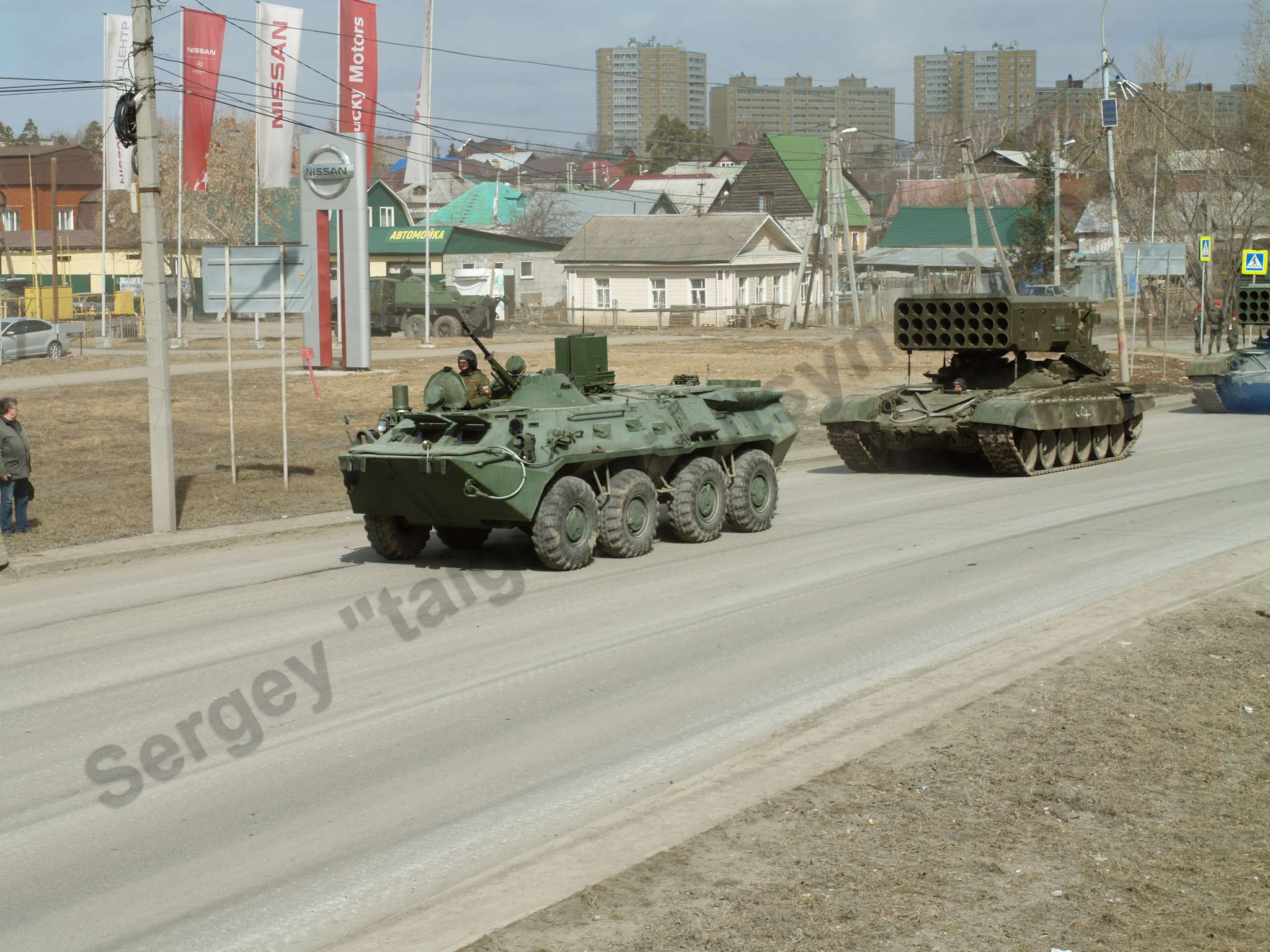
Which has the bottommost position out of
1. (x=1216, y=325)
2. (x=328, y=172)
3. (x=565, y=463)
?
(x=565, y=463)

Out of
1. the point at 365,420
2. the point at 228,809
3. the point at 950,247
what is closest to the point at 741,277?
the point at 950,247

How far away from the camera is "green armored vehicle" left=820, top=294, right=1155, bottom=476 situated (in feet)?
66.2

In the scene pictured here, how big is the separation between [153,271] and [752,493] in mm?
6690

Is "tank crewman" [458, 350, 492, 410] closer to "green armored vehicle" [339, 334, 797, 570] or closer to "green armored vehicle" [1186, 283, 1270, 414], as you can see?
"green armored vehicle" [339, 334, 797, 570]

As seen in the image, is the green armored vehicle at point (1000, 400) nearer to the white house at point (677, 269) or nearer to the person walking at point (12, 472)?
Answer: the person walking at point (12, 472)

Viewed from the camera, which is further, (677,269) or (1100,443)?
(677,269)

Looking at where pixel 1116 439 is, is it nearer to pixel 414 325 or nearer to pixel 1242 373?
pixel 1242 373

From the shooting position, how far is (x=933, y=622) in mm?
11305

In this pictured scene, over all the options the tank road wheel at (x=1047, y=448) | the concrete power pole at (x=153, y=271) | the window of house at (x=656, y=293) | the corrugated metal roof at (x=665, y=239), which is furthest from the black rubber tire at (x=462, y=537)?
the window of house at (x=656, y=293)

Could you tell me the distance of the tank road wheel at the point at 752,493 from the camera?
50.8ft

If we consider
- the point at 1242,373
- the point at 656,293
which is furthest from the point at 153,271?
the point at 656,293

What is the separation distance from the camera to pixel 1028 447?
20.5 metres

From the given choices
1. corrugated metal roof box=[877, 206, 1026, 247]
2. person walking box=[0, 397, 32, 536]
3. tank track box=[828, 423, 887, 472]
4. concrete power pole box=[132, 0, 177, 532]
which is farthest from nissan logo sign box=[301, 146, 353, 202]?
corrugated metal roof box=[877, 206, 1026, 247]

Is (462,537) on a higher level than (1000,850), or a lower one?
higher
